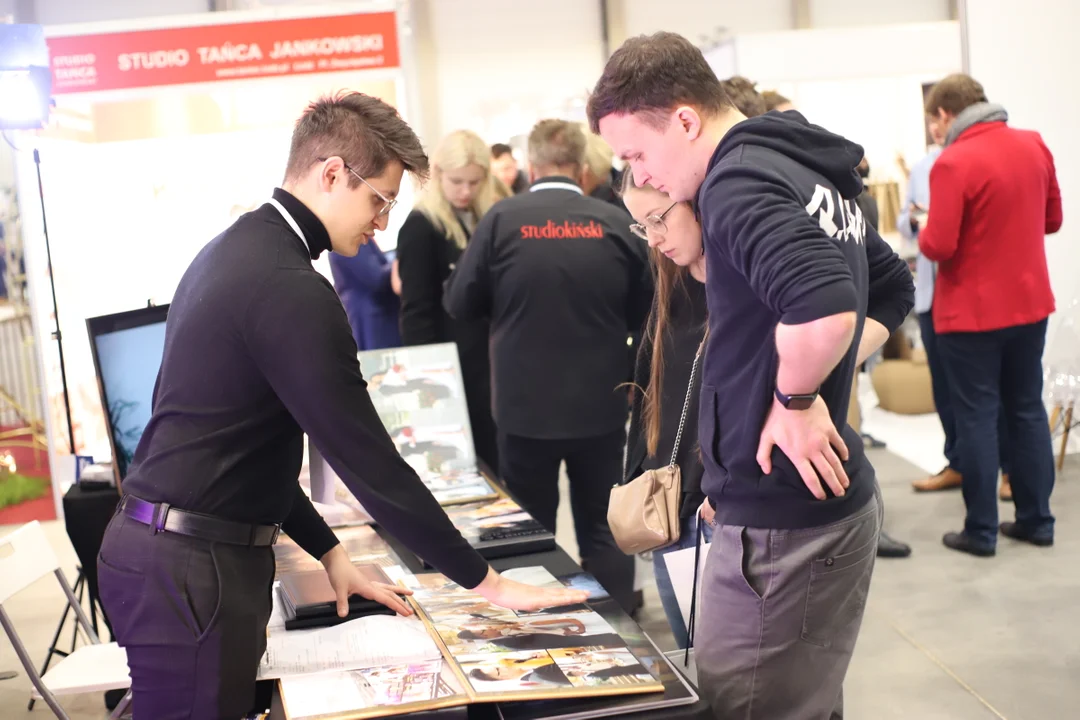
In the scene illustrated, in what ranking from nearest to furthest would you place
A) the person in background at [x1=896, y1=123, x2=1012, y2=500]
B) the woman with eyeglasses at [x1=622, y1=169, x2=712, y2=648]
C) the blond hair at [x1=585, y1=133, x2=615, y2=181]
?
the woman with eyeglasses at [x1=622, y1=169, x2=712, y2=648] < the blond hair at [x1=585, y1=133, x2=615, y2=181] < the person in background at [x1=896, y1=123, x2=1012, y2=500]

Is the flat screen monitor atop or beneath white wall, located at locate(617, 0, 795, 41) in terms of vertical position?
beneath

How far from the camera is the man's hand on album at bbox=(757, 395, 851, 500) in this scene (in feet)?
4.32

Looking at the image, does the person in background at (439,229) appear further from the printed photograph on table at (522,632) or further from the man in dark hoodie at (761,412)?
the man in dark hoodie at (761,412)

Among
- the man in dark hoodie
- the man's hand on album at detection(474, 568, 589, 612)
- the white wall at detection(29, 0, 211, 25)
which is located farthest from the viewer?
the white wall at detection(29, 0, 211, 25)

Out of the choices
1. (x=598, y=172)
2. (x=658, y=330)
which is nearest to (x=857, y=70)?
(x=598, y=172)

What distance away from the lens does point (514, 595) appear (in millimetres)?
1548

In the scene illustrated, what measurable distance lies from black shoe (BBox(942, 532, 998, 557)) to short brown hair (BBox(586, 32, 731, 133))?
10.0 ft

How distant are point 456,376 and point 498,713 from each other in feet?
5.14

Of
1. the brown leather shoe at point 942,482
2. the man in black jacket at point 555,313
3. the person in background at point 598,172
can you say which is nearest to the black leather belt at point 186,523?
the man in black jacket at point 555,313

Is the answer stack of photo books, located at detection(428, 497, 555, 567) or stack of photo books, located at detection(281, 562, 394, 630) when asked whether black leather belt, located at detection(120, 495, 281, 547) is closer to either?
stack of photo books, located at detection(281, 562, 394, 630)

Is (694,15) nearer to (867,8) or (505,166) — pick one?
(867,8)

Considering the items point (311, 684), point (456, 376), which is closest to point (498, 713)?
point (311, 684)

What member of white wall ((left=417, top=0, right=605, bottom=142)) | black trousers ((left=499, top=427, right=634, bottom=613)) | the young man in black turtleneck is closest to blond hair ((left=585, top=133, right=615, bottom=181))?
black trousers ((left=499, top=427, right=634, bottom=613))

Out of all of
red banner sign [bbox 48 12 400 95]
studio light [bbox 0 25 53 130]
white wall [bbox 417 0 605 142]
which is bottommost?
studio light [bbox 0 25 53 130]
